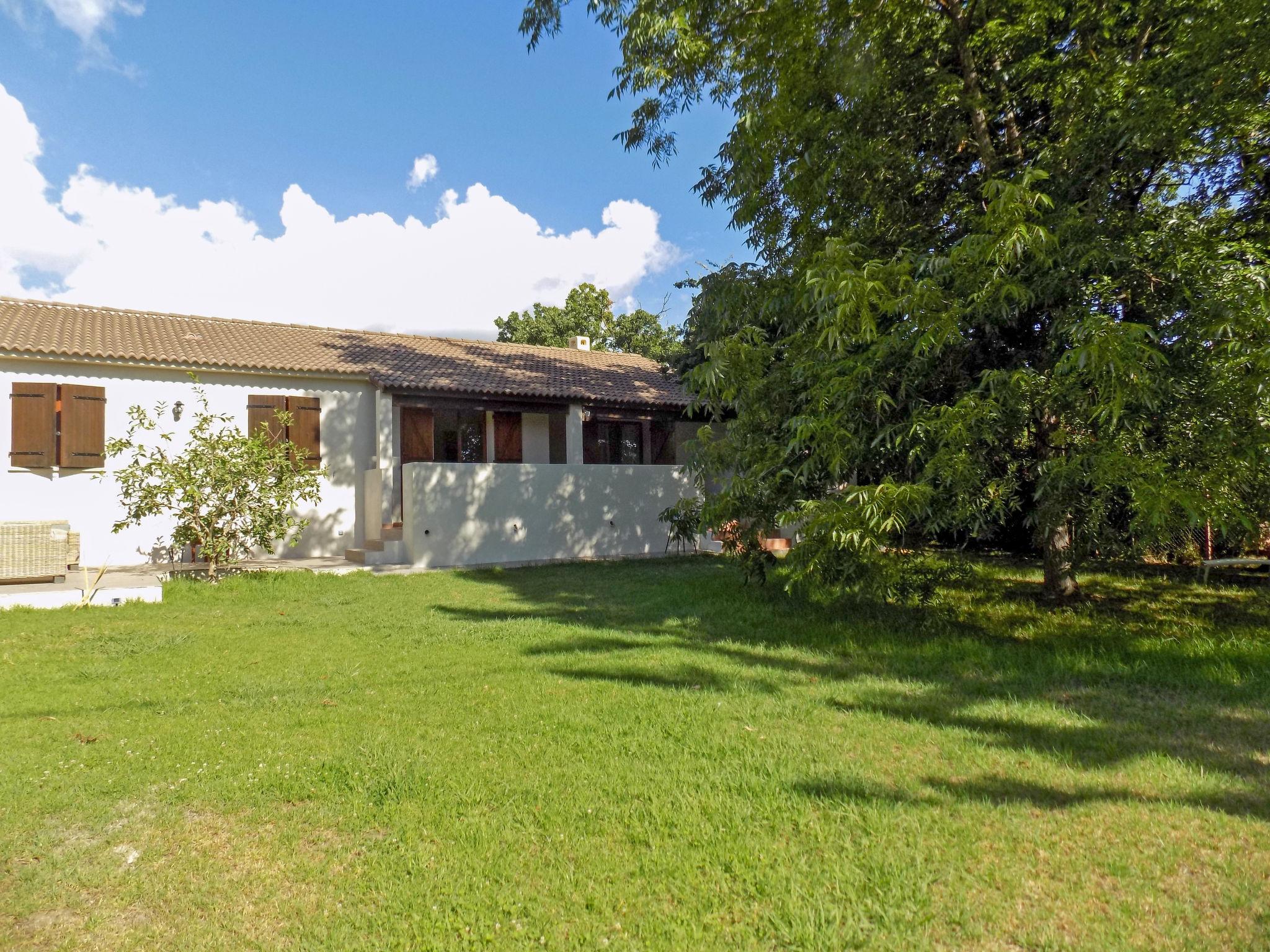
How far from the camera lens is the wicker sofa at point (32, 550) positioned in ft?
31.6

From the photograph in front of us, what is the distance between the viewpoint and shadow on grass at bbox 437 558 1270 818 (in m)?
4.07

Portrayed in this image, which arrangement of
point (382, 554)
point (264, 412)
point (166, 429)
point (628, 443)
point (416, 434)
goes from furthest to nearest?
point (628, 443) < point (416, 434) < point (264, 412) < point (382, 554) < point (166, 429)

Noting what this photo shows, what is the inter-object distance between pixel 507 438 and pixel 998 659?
1257 centimetres

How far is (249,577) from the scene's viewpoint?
11234mm

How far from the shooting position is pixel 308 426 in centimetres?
1405

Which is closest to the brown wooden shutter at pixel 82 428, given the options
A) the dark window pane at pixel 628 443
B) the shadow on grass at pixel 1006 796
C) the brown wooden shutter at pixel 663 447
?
the dark window pane at pixel 628 443

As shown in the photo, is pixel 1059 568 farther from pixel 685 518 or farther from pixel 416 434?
pixel 416 434

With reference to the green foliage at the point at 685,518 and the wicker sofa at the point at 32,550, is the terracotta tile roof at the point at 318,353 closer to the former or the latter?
the wicker sofa at the point at 32,550

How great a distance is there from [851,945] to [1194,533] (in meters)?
13.4

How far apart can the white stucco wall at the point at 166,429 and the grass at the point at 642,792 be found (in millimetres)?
6226

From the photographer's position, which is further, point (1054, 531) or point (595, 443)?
point (595, 443)

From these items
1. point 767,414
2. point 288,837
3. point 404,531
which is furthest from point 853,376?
point 404,531

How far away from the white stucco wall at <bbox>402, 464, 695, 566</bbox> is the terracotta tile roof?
1831 mm

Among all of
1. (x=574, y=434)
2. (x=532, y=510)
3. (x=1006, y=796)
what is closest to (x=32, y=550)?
(x=532, y=510)
